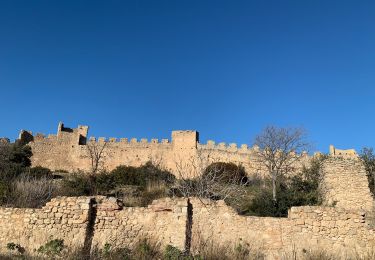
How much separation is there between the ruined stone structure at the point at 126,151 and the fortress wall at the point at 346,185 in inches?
812

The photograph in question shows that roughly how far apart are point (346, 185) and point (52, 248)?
41.9 feet

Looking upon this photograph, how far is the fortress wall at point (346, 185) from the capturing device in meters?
17.8

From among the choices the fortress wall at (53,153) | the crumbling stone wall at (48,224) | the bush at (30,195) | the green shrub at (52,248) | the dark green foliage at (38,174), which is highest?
the fortress wall at (53,153)

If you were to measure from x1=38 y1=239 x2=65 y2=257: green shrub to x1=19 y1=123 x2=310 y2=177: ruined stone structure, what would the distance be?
2772 centimetres

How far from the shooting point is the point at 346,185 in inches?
715

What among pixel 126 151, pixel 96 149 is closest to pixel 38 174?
pixel 96 149

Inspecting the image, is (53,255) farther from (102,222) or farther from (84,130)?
(84,130)

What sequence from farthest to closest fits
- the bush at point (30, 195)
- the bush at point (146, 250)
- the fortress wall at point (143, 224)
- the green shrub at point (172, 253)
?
the bush at point (30, 195) < the fortress wall at point (143, 224) < the bush at point (146, 250) < the green shrub at point (172, 253)

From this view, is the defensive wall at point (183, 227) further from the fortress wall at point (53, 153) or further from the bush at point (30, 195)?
the fortress wall at point (53, 153)

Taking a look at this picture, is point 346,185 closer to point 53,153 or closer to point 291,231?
point 291,231

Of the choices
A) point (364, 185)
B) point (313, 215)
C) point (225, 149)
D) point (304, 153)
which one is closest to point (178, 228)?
point (313, 215)

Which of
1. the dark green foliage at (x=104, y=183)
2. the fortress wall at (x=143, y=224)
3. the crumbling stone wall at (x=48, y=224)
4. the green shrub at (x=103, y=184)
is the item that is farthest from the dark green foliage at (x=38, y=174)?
the fortress wall at (x=143, y=224)

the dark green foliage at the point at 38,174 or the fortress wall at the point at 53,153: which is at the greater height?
the fortress wall at the point at 53,153

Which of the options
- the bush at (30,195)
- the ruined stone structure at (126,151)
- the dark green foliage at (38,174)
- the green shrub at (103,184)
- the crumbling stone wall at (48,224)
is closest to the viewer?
the crumbling stone wall at (48,224)
